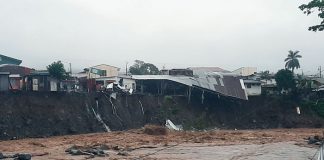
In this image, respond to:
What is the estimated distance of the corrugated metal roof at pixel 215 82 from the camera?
1880 inches

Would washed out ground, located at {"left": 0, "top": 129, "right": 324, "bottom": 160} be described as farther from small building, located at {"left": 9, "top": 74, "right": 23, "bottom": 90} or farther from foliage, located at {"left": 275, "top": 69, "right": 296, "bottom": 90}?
foliage, located at {"left": 275, "top": 69, "right": 296, "bottom": 90}

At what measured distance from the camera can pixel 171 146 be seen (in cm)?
2792

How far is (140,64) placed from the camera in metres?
80.9

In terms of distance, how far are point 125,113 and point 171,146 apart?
13.8 m

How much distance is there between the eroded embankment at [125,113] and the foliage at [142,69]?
26.1 m

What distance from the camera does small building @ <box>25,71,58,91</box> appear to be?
4331 cm

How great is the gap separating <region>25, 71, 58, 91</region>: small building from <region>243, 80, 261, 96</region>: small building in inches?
960

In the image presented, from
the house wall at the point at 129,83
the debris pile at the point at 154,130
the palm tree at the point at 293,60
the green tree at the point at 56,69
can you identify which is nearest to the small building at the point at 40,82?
the green tree at the point at 56,69

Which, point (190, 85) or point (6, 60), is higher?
point (6, 60)

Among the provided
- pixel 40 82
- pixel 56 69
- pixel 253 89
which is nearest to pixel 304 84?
pixel 253 89

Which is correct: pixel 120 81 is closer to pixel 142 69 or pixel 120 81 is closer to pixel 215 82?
pixel 215 82

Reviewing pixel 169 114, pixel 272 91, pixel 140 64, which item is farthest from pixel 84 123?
pixel 140 64

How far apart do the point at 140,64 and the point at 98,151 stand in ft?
191

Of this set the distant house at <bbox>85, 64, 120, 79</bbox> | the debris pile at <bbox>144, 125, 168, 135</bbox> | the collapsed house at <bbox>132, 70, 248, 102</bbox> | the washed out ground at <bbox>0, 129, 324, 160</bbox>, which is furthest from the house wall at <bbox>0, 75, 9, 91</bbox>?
the distant house at <bbox>85, 64, 120, 79</bbox>
